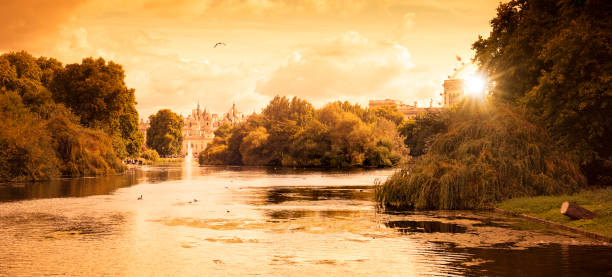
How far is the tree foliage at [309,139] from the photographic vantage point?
10344cm

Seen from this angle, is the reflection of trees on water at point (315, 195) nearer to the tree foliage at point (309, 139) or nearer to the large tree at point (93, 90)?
the tree foliage at point (309, 139)

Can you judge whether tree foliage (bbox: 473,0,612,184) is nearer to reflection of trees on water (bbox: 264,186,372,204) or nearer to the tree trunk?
the tree trunk

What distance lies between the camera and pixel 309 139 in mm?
109000

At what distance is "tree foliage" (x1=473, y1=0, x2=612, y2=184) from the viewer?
27.3 metres

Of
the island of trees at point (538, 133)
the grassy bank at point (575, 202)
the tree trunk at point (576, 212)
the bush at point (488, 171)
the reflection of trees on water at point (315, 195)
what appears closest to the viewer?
the grassy bank at point (575, 202)

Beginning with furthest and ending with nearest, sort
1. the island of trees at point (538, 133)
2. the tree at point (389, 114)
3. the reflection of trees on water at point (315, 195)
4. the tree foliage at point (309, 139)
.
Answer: the tree at point (389, 114), the tree foliage at point (309, 139), the reflection of trees on water at point (315, 195), the island of trees at point (538, 133)

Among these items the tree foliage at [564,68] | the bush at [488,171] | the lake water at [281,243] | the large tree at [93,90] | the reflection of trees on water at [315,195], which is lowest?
the lake water at [281,243]

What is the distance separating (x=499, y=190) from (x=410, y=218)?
582 cm

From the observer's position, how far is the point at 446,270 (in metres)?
15.5

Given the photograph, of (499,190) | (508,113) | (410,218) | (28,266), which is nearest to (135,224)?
(28,266)

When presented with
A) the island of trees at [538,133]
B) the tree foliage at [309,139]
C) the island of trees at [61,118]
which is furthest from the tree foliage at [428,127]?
the island of trees at [61,118]

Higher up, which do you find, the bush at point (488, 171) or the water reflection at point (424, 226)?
the bush at point (488, 171)

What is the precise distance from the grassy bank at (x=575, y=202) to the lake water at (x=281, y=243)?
100cm

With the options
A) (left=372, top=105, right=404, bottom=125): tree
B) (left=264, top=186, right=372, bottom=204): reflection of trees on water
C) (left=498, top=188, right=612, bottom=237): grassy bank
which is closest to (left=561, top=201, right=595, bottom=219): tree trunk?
(left=498, top=188, right=612, bottom=237): grassy bank
